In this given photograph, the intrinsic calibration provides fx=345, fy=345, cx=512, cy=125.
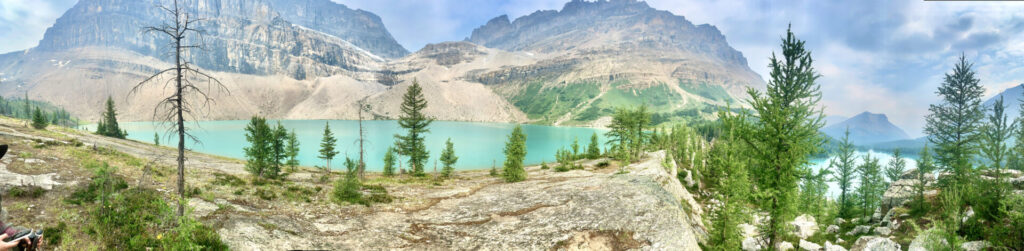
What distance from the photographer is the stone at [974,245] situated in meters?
14.4

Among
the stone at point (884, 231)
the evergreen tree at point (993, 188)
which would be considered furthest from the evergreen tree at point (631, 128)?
the evergreen tree at point (993, 188)

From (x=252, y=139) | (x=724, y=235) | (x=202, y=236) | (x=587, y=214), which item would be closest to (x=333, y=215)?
(x=202, y=236)

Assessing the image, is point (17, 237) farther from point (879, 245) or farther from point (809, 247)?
point (879, 245)

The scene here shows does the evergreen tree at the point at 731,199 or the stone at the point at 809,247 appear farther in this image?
the stone at the point at 809,247

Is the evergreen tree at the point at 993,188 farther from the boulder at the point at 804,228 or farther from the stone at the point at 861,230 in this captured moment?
the boulder at the point at 804,228

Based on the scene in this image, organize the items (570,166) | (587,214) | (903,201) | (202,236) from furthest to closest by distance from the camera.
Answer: (570,166)
(903,201)
(587,214)
(202,236)

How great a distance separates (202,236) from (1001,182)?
33332 millimetres

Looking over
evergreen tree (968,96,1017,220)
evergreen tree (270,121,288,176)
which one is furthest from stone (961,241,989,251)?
evergreen tree (270,121,288,176)

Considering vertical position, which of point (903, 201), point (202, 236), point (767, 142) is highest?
point (767, 142)

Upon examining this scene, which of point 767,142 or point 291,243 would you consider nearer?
point 291,243

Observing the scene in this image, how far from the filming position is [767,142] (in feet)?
46.6

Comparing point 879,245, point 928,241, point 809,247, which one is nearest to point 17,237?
point 928,241

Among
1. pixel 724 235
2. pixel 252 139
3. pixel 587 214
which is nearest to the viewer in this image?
pixel 724 235

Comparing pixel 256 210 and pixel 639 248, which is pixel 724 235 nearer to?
pixel 639 248
